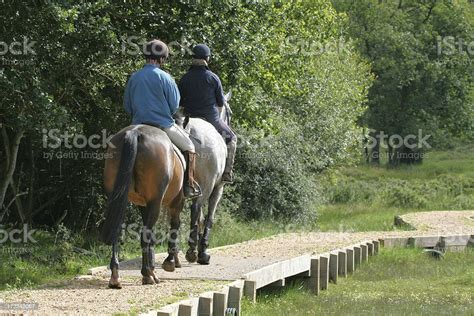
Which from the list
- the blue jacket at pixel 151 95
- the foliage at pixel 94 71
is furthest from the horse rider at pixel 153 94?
the foliage at pixel 94 71

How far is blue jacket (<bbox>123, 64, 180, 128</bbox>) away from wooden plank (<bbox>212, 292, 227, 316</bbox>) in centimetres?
240

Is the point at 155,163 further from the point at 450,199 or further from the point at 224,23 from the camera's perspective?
the point at 450,199

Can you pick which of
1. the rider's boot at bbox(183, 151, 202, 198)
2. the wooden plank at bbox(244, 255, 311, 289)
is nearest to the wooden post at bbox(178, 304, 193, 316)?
the wooden plank at bbox(244, 255, 311, 289)

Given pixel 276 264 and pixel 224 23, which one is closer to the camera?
pixel 276 264

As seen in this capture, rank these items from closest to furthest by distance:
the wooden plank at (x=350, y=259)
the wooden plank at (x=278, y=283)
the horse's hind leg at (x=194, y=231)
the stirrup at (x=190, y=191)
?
the stirrup at (x=190, y=191) → the horse's hind leg at (x=194, y=231) → the wooden plank at (x=278, y=283) → the wooden plank at (x=350, y=259)

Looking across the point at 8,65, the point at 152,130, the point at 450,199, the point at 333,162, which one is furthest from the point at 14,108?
the point at 450,199

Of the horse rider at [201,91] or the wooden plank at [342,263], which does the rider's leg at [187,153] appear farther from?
the wooden plank at [342,263]

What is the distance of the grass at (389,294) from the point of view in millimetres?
13438

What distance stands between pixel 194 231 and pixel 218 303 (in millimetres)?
3132

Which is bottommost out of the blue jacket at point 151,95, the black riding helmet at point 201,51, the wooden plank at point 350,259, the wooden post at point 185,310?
the wooden plank at point 350,259

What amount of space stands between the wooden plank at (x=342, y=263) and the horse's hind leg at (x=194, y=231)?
14.9 ft

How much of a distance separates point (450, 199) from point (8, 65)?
99.4 ft

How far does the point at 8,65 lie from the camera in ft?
50.9

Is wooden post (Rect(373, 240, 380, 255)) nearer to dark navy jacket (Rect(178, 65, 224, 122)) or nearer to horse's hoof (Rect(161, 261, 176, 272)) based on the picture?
dark navy jacket (Rect(178, 65, 224, 122))
